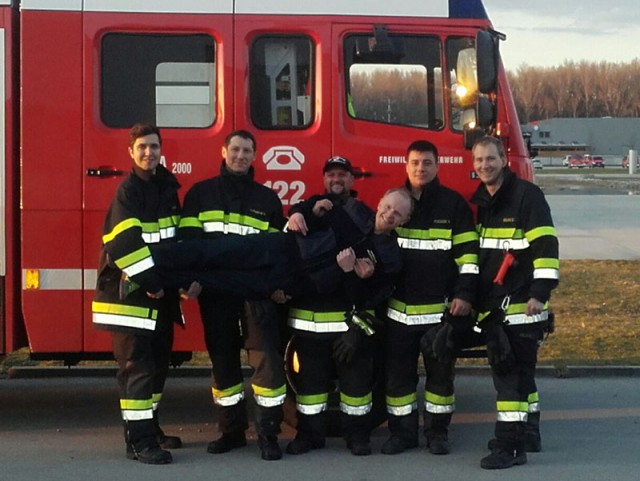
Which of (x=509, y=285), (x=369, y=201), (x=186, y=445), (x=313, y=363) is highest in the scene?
(x=369, y=201)

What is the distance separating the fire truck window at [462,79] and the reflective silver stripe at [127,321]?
2.41 m

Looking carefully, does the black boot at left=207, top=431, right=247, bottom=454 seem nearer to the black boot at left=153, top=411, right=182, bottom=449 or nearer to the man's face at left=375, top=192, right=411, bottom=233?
the black boot at left=153, top=411, right=182, bottom=449

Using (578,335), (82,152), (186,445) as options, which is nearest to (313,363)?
(186,445)

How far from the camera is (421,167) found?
19.2 ft

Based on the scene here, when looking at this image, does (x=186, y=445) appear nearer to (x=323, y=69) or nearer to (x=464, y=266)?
(x=464, y=266)

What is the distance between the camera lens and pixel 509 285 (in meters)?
5.79

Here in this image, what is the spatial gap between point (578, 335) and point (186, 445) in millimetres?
4940

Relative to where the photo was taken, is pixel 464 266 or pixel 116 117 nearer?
pixel 464 266

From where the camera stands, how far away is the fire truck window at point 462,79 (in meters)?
6.33

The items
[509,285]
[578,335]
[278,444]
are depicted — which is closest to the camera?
[509,285]

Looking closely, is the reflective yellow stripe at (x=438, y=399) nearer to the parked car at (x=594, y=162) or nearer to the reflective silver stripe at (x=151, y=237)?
the reflective silver stripe at (x=151, y=237)

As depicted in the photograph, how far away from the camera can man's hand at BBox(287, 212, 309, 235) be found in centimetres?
579

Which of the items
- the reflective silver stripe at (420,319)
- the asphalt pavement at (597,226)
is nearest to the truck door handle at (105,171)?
the reflective silver stripe at (420,319)

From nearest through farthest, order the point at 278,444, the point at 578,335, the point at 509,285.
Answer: the point at 509,285 < the point at 278,444 < the point at 578,335
